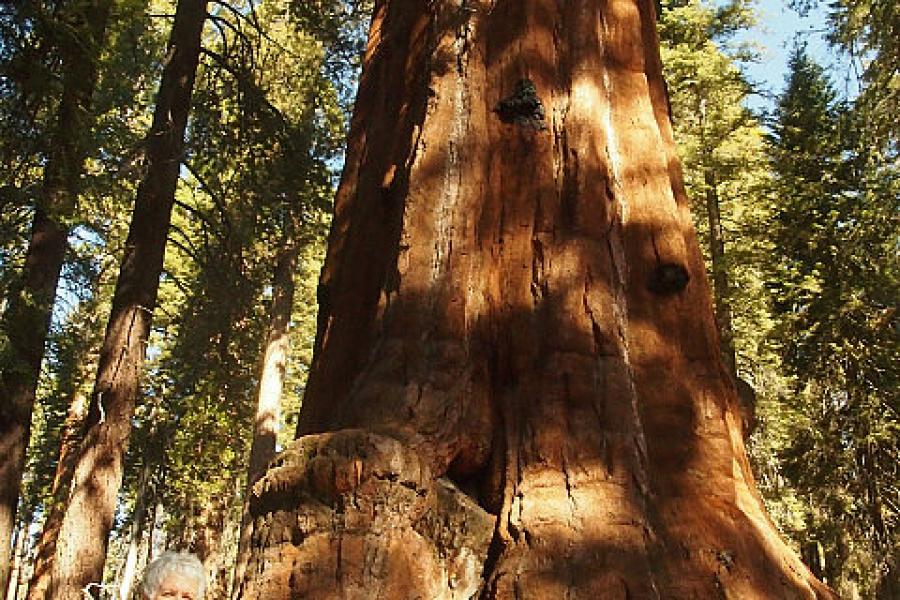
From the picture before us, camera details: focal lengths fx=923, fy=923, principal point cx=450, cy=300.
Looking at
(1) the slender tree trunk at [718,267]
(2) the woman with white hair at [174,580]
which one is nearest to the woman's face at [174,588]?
(2) the woman with white hair at [174,580]

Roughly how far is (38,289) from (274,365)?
20.3 ft

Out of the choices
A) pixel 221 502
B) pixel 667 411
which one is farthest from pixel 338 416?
pixel 221 502

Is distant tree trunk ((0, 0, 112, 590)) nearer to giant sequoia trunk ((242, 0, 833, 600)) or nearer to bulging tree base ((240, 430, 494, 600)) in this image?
giant sequoia trunk ((242, 0, 833, 600))

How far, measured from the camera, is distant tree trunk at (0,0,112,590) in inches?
354

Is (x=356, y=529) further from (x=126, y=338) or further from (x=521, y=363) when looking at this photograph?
(x=126, y=338)

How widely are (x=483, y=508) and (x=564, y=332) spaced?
71 centimetres

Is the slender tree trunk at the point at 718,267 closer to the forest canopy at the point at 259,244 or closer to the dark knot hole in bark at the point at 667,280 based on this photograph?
the forest canopy at the point at 259,244

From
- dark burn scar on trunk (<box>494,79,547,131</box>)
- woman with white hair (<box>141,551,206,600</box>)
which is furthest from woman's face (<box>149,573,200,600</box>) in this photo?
dark burn scar on trunk (<box>494,79,547,131</box>)

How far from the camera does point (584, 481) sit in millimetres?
3084

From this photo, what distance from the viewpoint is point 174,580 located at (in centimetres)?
283

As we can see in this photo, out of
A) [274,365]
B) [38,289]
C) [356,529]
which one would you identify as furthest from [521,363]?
[274,365]

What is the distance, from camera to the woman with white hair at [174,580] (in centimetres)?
283

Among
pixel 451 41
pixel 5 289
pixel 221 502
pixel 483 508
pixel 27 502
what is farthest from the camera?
pixel 27 502

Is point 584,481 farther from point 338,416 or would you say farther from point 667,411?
point 338,416
